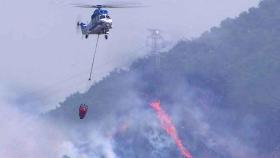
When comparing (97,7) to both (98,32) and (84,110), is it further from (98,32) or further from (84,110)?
(84,110)

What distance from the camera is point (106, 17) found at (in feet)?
374

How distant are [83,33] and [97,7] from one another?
8147mm

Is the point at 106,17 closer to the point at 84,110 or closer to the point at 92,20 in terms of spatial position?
the point at 92,20

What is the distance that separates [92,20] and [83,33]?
5.16 metres

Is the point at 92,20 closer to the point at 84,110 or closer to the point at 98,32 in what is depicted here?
the point at 98,32

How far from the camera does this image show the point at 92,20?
384 feet

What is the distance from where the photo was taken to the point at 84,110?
116 m

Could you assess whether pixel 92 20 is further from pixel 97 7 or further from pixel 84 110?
pixel 84 110

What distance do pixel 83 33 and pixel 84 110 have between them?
11.7 meters

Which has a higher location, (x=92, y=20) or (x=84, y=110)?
(x=92, y=20)

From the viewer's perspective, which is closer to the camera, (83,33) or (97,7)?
(97,7)

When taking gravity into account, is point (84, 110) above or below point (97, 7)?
below

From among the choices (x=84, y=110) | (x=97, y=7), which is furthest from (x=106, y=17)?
(x=84, y=110)

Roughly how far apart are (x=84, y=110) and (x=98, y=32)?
990 cm
